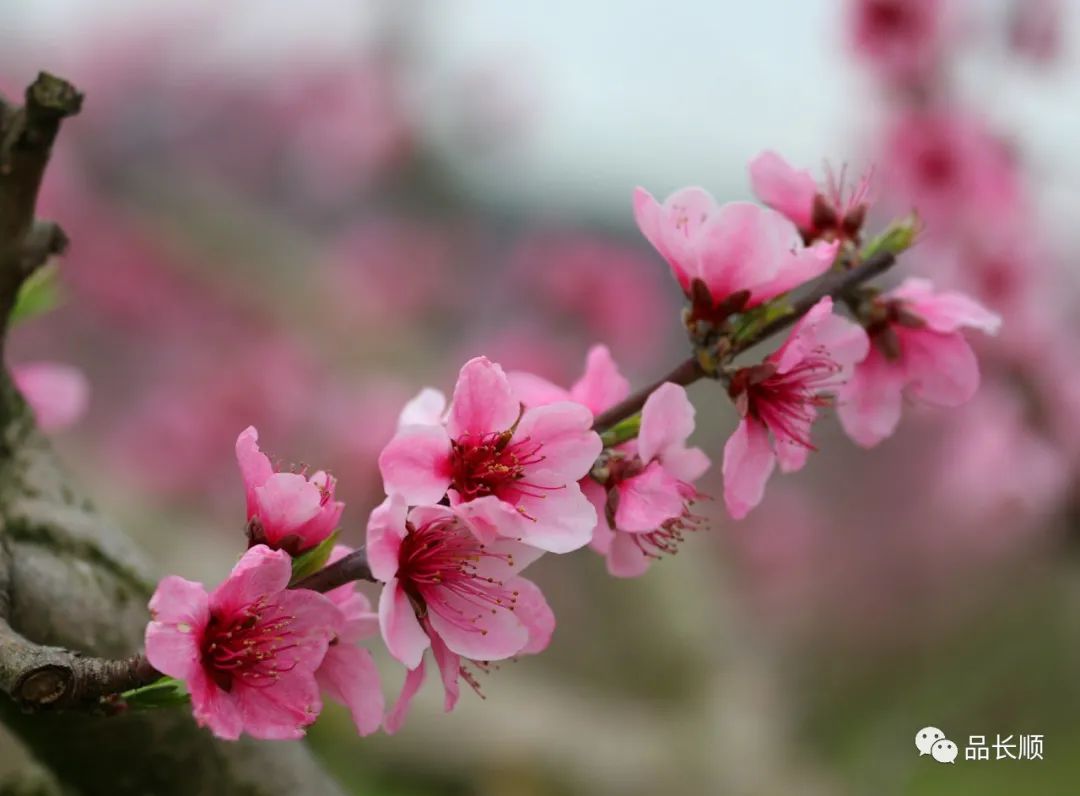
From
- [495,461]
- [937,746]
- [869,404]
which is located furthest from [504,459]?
[937,746]

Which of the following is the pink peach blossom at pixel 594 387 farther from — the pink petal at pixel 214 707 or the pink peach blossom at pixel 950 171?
the pink peach blossom at pixel 950 171

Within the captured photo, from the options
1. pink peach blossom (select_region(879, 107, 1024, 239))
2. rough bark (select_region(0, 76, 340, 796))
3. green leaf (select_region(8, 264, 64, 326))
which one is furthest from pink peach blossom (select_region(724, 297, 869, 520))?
pink peach blossom (select_region(879, 107, 1024, 239))

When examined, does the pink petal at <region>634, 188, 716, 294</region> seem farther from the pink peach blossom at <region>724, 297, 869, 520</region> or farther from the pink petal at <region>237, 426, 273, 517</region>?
the pink petal at <region>237, 426, 273, 517</region>

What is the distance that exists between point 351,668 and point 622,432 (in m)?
0.17

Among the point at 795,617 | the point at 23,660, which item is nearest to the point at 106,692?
the point at 23,660

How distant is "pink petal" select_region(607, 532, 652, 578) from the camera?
50cm

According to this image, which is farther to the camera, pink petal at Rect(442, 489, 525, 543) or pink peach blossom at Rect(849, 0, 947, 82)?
pink peach blossom at Rect(849, 0, 947, 82)

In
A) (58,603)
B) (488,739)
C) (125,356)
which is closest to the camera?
(58,603)

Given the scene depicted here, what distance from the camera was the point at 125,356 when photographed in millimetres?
3730

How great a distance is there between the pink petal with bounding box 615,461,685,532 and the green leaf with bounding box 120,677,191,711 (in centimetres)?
20

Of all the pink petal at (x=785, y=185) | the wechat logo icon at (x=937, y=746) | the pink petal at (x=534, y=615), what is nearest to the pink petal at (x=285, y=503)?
the pink petal at (x=534, y=615)

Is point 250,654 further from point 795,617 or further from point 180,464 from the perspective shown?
point 795,617

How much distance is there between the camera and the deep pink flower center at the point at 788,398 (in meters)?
0.50

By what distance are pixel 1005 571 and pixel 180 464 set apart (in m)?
2.55
